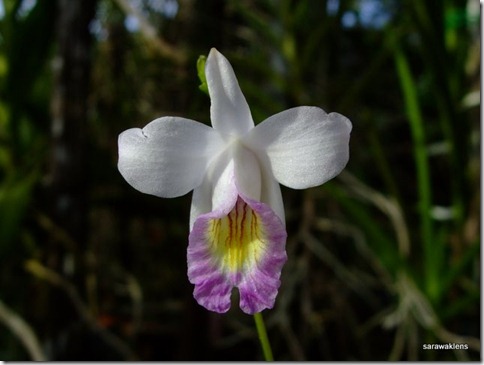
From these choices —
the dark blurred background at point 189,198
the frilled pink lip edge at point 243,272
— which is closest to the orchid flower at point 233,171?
the frilled pink lip edge at point 243,272

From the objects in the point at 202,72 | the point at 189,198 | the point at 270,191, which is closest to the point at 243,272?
the point at 270,191

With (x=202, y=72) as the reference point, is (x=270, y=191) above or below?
below

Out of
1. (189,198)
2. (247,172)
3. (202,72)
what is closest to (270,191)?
(247,172)

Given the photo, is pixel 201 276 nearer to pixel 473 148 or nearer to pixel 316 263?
pixel 316 263

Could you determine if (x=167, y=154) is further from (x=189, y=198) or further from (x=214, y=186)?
(x=189, y=198)

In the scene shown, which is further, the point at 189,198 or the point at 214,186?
the point at 189,198

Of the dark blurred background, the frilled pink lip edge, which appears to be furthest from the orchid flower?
the dark blurred background
